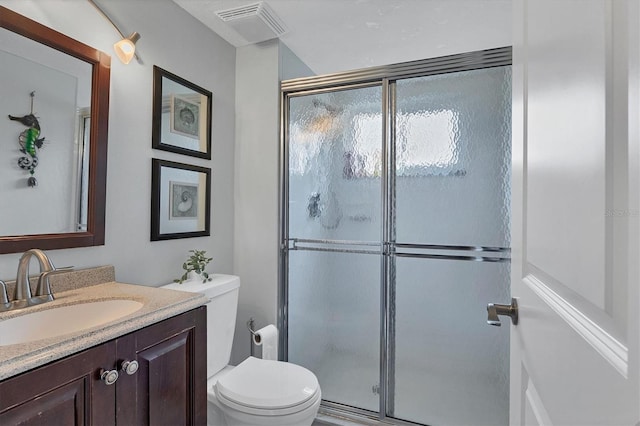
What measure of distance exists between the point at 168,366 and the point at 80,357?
296 mm

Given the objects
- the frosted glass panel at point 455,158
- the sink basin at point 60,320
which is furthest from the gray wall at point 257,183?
the sink basin at point 60,320

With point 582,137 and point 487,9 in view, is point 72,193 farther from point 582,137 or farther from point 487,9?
point 487,9

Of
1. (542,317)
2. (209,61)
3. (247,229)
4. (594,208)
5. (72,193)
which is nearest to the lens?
(594,208)

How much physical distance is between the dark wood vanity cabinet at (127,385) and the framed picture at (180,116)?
0.97m

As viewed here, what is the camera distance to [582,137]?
395 millimetres

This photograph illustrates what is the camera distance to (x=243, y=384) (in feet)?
4.91

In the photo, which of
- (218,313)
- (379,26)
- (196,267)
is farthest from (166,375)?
(379,26)

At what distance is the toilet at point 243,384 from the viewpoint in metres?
1.35

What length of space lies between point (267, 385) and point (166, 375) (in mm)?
563

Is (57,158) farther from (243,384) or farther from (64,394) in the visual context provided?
(243,384)

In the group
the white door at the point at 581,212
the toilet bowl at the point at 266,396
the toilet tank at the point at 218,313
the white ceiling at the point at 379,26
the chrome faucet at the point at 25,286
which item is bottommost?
the toilet bowl at the point at 266,396

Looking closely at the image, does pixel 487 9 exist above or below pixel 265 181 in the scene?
above

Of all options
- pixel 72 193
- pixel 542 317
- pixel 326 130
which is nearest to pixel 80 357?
pixel 72 193

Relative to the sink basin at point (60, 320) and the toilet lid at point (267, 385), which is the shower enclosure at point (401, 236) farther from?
the sink basin at point (60, 320)
